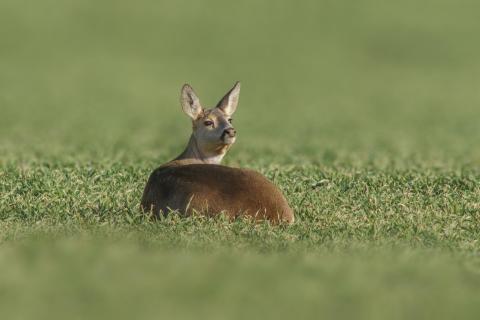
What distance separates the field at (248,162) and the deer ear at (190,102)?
1.23 m

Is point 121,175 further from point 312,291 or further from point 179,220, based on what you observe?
point 312,291

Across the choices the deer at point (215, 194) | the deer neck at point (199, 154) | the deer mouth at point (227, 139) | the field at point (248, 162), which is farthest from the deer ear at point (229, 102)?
the deer at point (215, 194)

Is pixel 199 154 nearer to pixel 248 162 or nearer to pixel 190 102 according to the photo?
pixel 190 102

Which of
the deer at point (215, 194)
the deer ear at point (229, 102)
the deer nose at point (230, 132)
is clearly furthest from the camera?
the deer ear at point (229, 102)

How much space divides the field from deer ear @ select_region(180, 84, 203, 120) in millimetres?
1229

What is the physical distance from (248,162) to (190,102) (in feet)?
16.2

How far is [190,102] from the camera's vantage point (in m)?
12.2

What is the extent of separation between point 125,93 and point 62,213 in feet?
95.6

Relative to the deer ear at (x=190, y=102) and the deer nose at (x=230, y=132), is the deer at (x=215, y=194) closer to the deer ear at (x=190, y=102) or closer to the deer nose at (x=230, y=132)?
the deer nose at (x=230, y=132)

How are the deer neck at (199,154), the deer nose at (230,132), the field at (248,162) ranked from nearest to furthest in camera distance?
the field at (248,162) → the deer nose at (230,132) → the deer neck at (199,154)

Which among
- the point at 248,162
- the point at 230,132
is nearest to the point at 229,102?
the point at 230,132

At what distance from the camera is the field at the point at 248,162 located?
695cm

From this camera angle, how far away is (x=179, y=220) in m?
10.1

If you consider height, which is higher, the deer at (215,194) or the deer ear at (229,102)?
the deer ear at (229,102)
